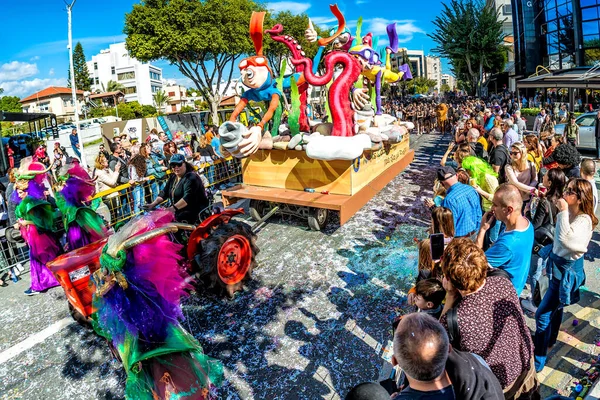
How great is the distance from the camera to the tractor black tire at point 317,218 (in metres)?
6.77

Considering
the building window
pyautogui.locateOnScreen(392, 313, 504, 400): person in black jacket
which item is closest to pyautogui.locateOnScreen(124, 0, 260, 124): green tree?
pyautogui.locateOnScreen(392, 313, 504, 400): person in black jacket

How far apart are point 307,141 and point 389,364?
389 cm

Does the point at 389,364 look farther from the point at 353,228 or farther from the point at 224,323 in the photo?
the point at 353,228

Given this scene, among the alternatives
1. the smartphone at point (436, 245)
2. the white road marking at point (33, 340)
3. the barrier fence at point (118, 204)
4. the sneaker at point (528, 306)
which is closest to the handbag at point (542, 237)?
the sneaker at point (528, 306)

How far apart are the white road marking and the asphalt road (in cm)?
2

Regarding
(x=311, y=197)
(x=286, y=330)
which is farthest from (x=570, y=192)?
(x=311, y=197)

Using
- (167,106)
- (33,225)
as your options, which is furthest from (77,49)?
(33,225)

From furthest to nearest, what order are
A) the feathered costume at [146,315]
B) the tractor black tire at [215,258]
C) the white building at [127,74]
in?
the white building at [127,74], the tractor black tire at [215,258], the feathered costume at [146,315]

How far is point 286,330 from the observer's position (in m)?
4.22

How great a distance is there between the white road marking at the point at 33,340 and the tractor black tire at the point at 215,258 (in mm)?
1728

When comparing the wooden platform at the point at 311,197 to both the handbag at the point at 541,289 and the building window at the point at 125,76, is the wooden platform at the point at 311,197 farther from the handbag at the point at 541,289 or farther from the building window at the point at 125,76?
the building window at the point at 125,76

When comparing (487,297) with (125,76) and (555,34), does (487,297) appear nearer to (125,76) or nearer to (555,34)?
(555,34)

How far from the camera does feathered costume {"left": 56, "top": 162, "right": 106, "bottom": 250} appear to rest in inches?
206

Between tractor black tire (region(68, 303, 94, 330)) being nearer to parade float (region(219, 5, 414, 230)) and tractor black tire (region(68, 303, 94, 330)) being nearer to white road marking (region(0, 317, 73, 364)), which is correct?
white road marking (region(0, 317, 73, 364))
